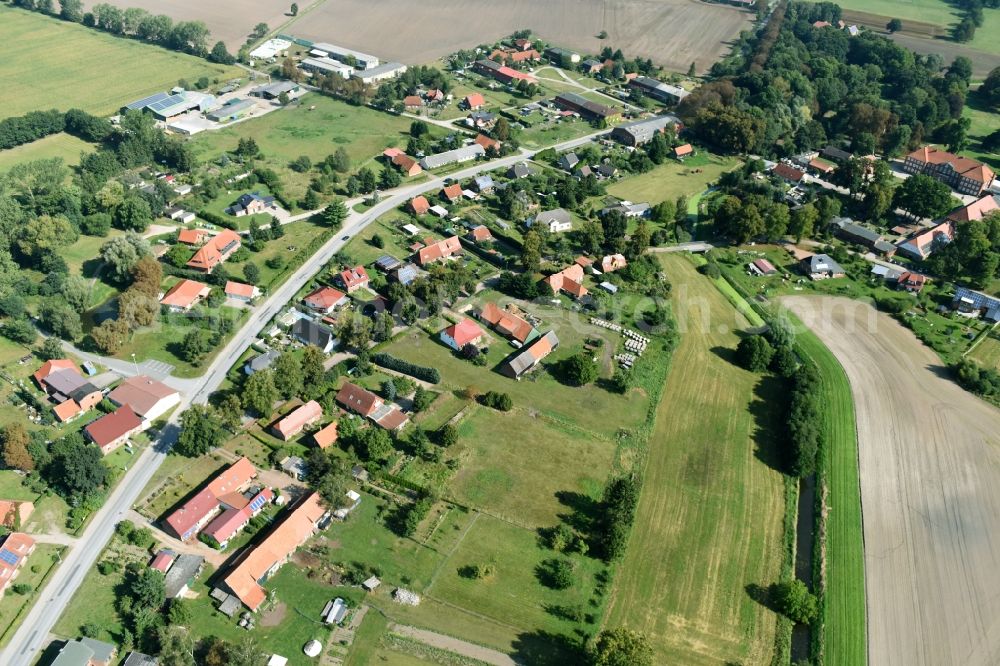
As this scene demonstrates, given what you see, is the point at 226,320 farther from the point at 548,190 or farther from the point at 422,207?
the point at 548,190

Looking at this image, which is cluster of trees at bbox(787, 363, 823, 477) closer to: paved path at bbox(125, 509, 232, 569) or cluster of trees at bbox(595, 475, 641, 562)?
cluster of trees at bbox(595, 475, 641, 562)

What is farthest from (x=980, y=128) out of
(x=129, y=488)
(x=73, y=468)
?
(x=73, y=468)

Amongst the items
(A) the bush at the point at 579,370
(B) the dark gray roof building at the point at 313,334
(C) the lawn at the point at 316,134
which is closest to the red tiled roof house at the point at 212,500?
(B) the dark gray roof building at the point at 313,334

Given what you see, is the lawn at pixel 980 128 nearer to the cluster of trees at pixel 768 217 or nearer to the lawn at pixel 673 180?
the cluster of trees at pixel 768 217

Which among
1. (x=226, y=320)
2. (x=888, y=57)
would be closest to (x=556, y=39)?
(x=888, y=57)

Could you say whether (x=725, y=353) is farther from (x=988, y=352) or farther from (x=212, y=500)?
(x=212, y=500)

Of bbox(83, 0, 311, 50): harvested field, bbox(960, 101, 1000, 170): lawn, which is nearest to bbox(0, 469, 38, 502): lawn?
bbox(83, 0, 311, 50): harvested field
